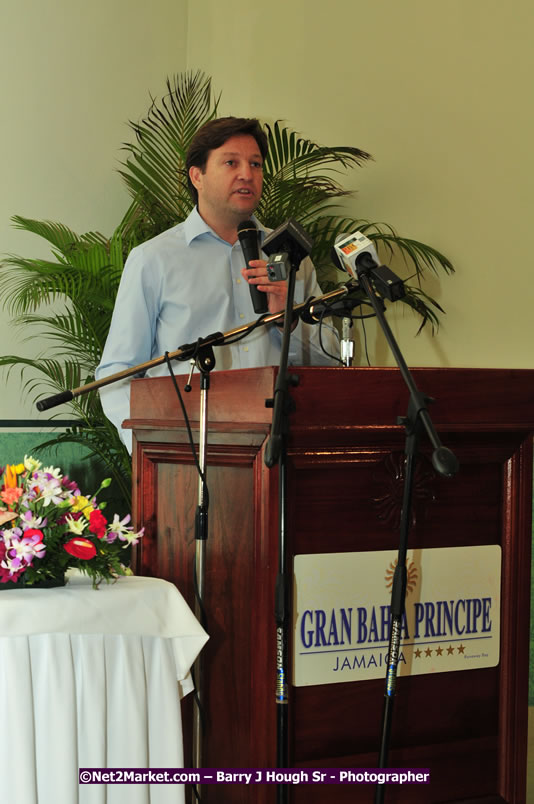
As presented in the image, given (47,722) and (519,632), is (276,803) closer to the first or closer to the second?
(47,722)

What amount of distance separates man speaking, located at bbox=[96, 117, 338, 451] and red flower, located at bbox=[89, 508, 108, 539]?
606 mm

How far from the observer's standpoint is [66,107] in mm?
4258

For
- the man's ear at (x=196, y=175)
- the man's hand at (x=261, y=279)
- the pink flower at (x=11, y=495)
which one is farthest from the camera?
the man's ear at (x=196, y=175)

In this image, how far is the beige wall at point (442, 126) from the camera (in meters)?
3.69

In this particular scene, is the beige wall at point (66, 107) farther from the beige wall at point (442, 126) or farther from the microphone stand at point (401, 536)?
the microphone stand at point (401, 536)

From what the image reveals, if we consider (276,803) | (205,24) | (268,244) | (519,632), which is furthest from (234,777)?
Result: (205,24)

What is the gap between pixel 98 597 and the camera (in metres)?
1.66

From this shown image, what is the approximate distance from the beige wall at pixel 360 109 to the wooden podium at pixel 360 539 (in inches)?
78.5

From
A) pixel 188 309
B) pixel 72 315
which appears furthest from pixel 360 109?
pixel 188 309

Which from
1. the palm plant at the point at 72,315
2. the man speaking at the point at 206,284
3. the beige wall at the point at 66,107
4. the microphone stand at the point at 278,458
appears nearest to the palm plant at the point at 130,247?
the palm plant at the point at 72,315

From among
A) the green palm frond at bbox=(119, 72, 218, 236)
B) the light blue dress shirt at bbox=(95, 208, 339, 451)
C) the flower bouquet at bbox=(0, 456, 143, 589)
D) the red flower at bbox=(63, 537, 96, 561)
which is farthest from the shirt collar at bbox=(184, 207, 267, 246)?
the green palm frond at bbox=(119, 72, 218, 236)

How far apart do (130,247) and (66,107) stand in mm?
812

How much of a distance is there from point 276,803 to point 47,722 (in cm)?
41

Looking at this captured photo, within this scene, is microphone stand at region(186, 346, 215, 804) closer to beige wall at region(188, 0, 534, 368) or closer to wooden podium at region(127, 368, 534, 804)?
wooden podium at region(127, 368, 534, 804)
